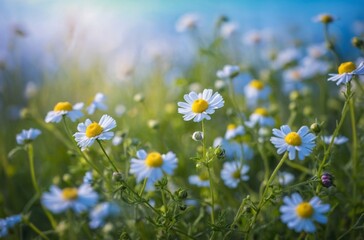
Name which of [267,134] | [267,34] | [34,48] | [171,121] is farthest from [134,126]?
[34,48]

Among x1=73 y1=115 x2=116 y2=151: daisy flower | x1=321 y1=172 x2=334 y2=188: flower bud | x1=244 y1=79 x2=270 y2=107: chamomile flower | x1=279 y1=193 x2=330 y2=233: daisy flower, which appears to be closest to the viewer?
x1=279 y1=193 x2=330 y2=233: daisy flower

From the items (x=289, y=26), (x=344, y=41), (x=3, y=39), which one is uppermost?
(x=3, y=39)

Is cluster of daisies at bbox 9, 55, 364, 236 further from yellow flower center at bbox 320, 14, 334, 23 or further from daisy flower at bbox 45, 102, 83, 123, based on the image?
yellow flower center at bbox 320, 14, 334, 23

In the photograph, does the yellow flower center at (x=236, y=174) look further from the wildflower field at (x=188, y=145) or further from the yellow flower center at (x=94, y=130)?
the yellow flower center at (x=94, y=130)

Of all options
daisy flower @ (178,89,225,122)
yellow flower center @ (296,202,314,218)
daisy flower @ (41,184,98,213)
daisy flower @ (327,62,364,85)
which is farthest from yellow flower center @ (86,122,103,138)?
daisy flower @ (327,62,364,85)

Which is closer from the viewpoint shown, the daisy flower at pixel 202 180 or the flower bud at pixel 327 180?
the flower bud at pixel 327 180

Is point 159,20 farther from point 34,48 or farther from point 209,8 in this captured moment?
point 34,48

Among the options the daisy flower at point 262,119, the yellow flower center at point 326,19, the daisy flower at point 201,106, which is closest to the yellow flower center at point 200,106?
the daisy flower at point 201,106
